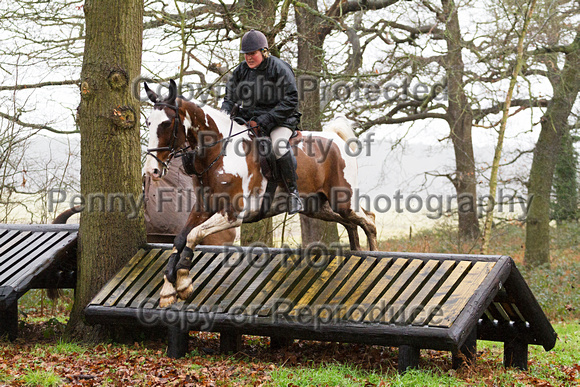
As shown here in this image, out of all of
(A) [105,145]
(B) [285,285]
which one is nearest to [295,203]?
(B) [285,285]

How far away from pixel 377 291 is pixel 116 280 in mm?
2844

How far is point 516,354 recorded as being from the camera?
6.22m

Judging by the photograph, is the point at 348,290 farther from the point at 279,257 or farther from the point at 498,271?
the point at 498,271

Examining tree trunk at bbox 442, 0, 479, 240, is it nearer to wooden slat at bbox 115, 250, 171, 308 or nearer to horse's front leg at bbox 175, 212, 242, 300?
wooden slat at bbox 115, 250, 171, 308

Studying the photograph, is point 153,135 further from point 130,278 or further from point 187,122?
point 130,278

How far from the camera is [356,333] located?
5.27 m

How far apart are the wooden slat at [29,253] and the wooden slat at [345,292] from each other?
11.3 feet

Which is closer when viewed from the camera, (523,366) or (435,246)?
(523,366)

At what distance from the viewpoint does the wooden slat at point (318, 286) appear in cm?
562

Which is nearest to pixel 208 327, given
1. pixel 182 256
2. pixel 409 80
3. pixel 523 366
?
pixel 182 256

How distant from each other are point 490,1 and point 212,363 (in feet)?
29.6

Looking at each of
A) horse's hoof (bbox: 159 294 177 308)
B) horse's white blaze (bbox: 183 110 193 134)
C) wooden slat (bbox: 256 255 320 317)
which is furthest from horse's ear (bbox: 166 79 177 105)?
wooden slat (bbox: 256 255 320 317)

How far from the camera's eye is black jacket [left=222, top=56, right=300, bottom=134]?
239 inches

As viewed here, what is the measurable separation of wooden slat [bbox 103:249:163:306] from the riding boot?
167 cm
